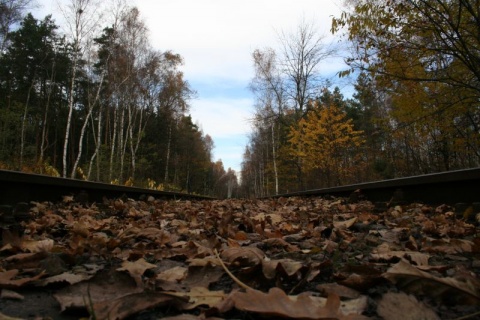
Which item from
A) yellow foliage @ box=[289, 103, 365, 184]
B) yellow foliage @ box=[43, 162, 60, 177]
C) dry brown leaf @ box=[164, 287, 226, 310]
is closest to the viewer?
dry brown leaf @ box=[164, 287, 226, 310]

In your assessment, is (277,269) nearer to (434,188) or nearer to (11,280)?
(11,280)

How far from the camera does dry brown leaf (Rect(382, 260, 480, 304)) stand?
3.49 ft

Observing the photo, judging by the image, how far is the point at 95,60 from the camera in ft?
98.2

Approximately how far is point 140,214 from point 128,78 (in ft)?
85.5

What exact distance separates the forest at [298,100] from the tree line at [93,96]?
0.45 feet

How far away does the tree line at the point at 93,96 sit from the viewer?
2317 cm

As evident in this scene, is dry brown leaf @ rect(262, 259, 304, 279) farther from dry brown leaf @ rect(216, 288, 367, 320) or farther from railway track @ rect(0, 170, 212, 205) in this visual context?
railway track @ rect(0, 170, 212, 205)

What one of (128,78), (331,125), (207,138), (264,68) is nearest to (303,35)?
(264,68)

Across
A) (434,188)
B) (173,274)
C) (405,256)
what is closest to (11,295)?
(173,274)

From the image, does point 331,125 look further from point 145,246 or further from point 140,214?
point 145,246

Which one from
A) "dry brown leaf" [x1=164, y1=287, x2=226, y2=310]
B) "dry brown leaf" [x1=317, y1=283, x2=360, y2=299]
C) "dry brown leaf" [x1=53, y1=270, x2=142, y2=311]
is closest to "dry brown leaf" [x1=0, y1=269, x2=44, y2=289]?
"dry brown leaf" [x1=53, y1=270, x2=142, y2=311]

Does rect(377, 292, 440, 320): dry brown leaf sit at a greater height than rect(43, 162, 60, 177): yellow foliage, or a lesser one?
lesser

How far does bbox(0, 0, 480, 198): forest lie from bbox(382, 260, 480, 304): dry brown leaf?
20.7 ft

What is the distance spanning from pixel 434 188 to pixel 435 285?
377 cm
